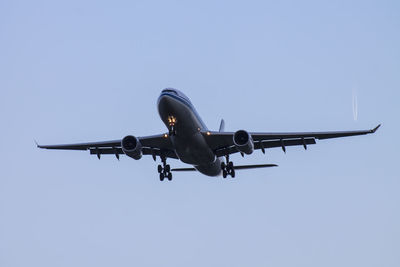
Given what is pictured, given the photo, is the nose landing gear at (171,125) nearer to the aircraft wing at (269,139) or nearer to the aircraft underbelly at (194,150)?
the aircraft underbelly at (194,150)

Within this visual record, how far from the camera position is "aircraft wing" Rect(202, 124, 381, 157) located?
35281 millimetres

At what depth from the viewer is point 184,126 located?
3338 centimetres

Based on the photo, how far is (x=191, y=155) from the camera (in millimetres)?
35406

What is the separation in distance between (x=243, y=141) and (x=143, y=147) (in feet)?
20.5

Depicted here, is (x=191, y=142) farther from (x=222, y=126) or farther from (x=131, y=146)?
(x=222, y=126)

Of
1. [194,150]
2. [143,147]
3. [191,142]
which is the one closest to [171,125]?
[191,142]

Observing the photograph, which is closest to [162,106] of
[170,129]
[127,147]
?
[170,129]

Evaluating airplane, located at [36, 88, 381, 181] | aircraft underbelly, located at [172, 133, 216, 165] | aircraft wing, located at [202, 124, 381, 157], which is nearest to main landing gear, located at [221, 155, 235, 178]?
airplane, located at [36, 88, 381, 181]

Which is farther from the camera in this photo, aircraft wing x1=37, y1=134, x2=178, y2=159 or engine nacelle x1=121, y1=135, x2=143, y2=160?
aircraft wing x1=37, y1=134, x2=178, y2=159

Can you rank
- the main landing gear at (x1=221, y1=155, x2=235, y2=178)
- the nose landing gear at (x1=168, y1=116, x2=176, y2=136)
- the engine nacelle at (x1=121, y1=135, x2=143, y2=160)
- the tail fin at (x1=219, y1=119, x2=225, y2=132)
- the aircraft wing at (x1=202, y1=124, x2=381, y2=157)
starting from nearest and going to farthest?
the nose landing gear at (x1=168, y1=116, x2=176, y2=136) → the engine nacelle at (x1=121, y1=135, x2=143, y2=160) → the aircraft wing at (x1=202, y1=124, x2=381, y2=157) → the main landing gear at (x1=221, y1=155, x2=235, y2=178) → the tail fin at (x1=219, y1=119, x2=225, y2=132)

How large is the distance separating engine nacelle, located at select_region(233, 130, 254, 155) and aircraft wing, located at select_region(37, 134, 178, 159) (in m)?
3.78

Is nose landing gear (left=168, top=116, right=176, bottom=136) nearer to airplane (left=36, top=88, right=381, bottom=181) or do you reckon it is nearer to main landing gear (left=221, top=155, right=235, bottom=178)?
airplane (left=36, top=88, right=381, bottom=181)

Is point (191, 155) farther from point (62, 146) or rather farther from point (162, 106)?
point (62, 146)

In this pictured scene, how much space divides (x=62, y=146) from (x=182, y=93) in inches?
375
